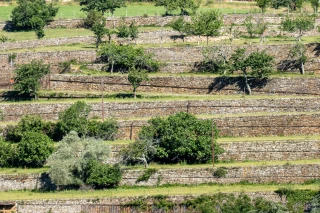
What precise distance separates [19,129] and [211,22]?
22.3m

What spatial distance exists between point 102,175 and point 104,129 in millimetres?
6095

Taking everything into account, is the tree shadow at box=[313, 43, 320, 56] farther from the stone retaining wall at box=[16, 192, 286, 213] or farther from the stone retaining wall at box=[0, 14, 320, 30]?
the stone retaining wall at box=[16, 192, 286, 213]

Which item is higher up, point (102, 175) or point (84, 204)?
point (102, 175)

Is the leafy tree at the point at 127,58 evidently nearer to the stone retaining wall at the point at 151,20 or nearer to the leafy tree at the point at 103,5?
the stone retaining wall at the point at 151,20

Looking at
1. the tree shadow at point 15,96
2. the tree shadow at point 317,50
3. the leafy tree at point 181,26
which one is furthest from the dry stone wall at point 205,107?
the leafy tree at point 181,26

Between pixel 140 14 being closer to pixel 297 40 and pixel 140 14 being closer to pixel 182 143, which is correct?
pixel 297 40

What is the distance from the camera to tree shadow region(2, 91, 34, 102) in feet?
293

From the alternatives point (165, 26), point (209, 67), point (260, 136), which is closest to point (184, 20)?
point (165, 26)

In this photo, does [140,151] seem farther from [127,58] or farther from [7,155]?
[127,58]

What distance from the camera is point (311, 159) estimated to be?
78.6 metres

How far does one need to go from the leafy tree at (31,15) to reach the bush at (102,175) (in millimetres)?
28664

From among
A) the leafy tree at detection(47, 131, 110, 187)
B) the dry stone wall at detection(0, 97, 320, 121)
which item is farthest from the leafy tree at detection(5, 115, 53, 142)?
the leafy tree at detection(47, 131, 110, 187)

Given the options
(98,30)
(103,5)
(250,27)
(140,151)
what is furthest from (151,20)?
(140,151)

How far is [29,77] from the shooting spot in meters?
88.8
